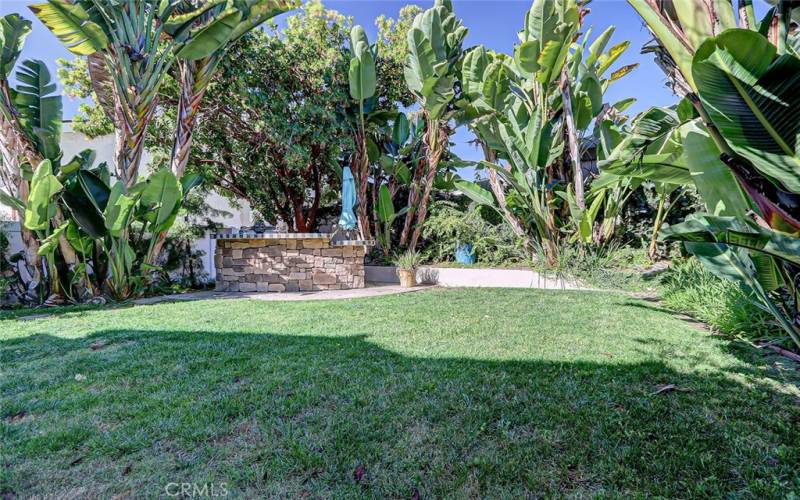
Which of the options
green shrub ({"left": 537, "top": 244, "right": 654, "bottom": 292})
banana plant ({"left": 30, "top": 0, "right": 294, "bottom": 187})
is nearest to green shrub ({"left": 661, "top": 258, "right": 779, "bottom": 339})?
green shrub ({"left": 537, "top": 244, "right": 654, "bottom": 292})

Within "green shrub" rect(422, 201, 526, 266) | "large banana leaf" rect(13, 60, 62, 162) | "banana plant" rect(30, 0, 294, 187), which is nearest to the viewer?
"banana plant" rect(30, 0, 294, 187)

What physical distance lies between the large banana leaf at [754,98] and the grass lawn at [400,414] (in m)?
1.35

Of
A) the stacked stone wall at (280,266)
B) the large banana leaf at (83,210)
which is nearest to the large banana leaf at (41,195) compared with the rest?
the large banana leaf at (83,210)

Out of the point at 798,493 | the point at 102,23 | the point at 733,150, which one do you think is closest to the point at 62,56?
the point at 102,23

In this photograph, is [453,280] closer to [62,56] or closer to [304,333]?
[304,333]

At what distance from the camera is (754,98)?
64.2 inches

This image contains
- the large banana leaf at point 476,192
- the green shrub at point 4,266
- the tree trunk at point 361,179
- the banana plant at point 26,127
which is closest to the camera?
the banana plant at point 26,127

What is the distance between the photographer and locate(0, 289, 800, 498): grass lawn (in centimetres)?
151

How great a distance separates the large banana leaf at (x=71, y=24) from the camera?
5141 mm

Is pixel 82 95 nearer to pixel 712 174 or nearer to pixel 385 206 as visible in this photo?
pixel 385 206

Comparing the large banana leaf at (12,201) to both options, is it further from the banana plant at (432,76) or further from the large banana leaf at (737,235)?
the large banana leaf at (737,235)

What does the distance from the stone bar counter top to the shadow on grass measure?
509 centimetres

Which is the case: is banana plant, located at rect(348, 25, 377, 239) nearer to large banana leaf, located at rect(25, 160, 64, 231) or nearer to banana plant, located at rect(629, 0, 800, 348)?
large banana leaf, located at rect(25, 160, 64, 231)

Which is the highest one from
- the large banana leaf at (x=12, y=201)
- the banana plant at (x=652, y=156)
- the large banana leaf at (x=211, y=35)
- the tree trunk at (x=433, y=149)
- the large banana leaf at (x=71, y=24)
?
the large banana leaf at (x=211, y=35)
